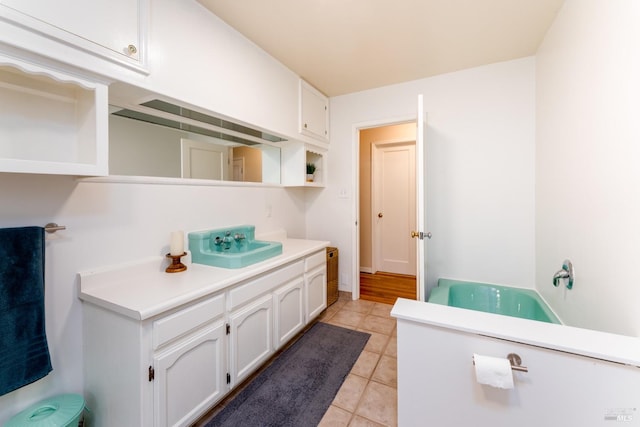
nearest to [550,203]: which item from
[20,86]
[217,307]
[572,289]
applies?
[572,289]

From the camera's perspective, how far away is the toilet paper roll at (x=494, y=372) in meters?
0.89

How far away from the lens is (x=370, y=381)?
5.70 feet

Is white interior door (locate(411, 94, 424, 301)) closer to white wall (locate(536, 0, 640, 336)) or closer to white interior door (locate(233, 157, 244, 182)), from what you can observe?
white wall (locate(536, 0, 640, 336))

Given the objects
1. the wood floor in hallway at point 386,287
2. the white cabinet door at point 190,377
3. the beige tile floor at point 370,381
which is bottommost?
the beige tile floor at point 370,381

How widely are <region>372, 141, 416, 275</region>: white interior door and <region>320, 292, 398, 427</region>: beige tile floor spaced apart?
1548mm

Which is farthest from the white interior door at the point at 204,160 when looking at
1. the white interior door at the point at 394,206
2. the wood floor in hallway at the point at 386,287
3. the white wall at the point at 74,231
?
the white interior door at the point at 394,206

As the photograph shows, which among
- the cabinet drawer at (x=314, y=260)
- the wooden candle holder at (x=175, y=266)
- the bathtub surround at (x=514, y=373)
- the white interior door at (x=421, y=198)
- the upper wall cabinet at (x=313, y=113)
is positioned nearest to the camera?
the bathtub surround at (x=514, y=373)

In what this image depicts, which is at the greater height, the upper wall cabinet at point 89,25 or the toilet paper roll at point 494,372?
the upper wall cabinet at point 89,25

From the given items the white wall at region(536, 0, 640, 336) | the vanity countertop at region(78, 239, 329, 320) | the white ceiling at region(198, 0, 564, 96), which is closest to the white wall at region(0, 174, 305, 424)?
the vanity countertop at region(78, 239, 329, 320)

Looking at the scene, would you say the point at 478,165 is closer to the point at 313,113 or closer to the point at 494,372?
the point at 313,113

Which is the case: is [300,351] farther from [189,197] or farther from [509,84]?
[509,84]

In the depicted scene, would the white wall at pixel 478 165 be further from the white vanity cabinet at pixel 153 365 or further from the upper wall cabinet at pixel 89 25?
the upper wall cabinet at pixel 89 25

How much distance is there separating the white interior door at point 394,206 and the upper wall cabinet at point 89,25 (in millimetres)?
3318

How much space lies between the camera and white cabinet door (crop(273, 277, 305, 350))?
6.26 ft
